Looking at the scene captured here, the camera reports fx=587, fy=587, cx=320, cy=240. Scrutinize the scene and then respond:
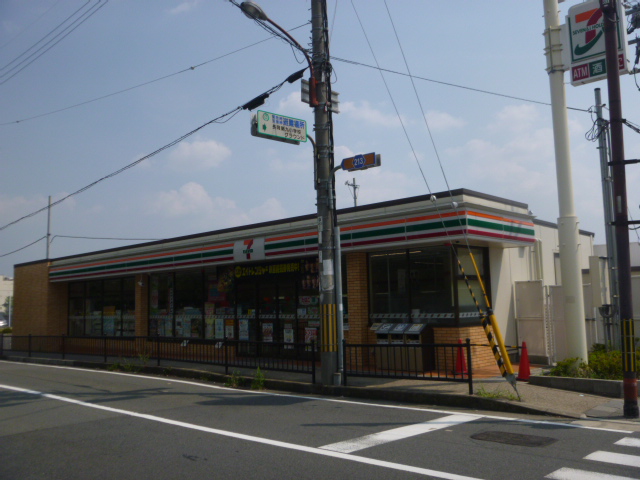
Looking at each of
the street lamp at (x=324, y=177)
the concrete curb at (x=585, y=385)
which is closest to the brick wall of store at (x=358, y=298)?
the street lamp at (x=324, y=177)

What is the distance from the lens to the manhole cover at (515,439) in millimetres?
7535

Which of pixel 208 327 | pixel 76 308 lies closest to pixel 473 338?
pixel 208 327

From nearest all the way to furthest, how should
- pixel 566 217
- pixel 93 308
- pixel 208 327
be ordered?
pixel 566 217, pixel 208 327, pixel 93 308

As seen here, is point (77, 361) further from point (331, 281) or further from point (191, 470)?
point (191, 470)

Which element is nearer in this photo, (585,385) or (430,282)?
(585,385)

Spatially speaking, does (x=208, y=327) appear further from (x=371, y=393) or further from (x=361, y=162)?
(x=361, y=162)

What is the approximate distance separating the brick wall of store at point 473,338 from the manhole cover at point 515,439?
619 centimetres

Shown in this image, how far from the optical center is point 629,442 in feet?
24.8

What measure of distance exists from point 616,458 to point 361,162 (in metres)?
7.35

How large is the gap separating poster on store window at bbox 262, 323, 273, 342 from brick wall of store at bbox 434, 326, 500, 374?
6066 mm

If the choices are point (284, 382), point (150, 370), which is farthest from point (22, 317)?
point (284, 382)

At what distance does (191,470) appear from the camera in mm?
6586

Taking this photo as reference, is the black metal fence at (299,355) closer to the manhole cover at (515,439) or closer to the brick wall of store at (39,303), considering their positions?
the manhole cover at (515,439)

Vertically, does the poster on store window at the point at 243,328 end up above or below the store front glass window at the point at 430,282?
below
